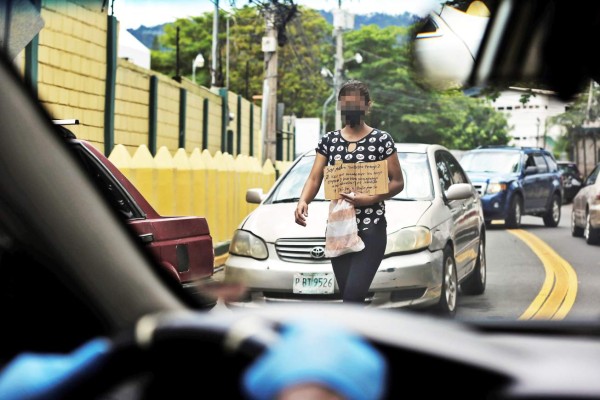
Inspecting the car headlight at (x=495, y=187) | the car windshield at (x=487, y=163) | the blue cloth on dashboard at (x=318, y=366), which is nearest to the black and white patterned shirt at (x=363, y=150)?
the blue cloth on dashboard at (x=318, y=366)

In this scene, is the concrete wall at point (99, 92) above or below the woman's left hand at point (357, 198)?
above

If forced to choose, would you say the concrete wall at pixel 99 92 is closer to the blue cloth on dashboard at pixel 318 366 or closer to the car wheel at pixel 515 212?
the blue cloth on dashboard at pixel 318 366

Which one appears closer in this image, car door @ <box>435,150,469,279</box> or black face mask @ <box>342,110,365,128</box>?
black face mask @ <box>342,110,365,128</box>

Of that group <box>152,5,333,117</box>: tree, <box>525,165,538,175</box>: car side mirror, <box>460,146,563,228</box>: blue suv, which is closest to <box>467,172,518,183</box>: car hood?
<box>460,146,563,228</box>: blue suv

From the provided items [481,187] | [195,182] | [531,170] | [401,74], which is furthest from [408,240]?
[481,187]

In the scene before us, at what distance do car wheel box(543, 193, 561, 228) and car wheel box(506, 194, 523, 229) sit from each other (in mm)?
475

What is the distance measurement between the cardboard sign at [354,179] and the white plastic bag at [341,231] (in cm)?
7

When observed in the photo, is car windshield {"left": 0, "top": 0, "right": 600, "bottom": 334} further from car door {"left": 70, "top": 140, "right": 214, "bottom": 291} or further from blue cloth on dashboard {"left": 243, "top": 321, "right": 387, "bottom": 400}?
blue cloth on dashboard {"left": 243, "top": 321, "right": 387, "bottom": 400}

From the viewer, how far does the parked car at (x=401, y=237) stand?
198 inches

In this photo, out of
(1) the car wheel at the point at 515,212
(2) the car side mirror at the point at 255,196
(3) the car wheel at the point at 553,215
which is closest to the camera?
(2) the car side mirror at the point at 255,196

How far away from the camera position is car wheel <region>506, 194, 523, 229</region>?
16141mm

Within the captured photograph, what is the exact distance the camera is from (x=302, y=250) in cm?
597

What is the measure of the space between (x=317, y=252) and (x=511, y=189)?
980 centimetres

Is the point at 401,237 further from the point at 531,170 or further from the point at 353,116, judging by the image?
the point at 531,170
